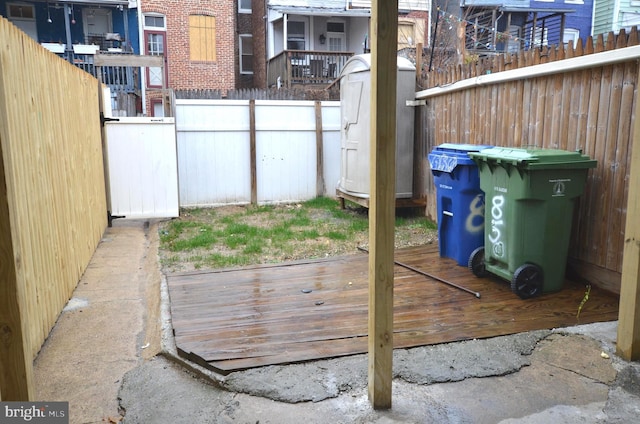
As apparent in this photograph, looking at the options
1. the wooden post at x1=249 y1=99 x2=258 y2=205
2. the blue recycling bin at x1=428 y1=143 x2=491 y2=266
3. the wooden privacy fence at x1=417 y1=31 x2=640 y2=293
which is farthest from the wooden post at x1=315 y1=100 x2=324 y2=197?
the blue recycling bin at x1=428 y1=143 x2=491 y2=266

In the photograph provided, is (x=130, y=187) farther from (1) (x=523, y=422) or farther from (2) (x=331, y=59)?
(2) (x=331, y=59)

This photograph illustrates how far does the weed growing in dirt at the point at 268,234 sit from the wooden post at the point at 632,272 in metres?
3.41

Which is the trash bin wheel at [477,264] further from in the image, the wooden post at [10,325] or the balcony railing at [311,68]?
the balcony railing at [311,68]

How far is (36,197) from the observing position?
3562 millimetres

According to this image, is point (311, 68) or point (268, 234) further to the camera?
point (311, 68)

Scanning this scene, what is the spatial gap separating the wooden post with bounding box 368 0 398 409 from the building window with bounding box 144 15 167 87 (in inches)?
706

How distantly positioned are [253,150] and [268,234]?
→ 2.70 meters

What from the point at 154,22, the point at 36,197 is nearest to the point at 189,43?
the point at 154,22

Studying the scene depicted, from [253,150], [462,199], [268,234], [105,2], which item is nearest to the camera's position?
[462,199]

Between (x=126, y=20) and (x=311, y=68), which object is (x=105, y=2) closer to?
(x=126, y=20)

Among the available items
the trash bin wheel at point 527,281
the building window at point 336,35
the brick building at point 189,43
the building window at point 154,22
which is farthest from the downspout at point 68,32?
the trash bin wheel at point 527,281

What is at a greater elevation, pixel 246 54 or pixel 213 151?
pixel 246 54

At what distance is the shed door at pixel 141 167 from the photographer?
7652 millimetres

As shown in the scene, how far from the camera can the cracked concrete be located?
2.64 m
